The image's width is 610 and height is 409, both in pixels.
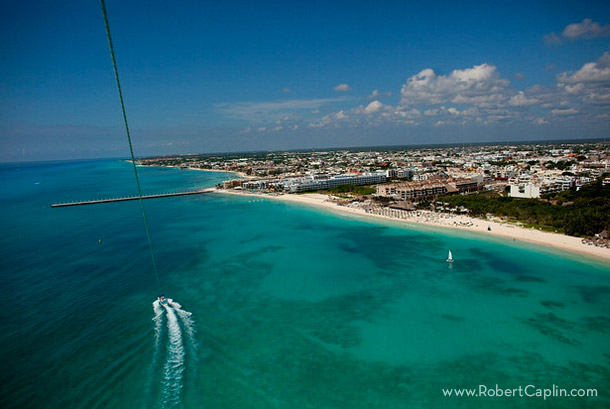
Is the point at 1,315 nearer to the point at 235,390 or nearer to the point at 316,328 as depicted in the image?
the point at 235,390

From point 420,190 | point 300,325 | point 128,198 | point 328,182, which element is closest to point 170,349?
point 300,325

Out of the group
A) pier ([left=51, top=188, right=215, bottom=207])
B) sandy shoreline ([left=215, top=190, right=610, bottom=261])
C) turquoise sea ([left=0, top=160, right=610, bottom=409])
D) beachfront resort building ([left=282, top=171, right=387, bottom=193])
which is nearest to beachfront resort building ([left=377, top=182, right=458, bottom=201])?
sandy shoreline ([left=215, top=190, right=610, bottom=261])

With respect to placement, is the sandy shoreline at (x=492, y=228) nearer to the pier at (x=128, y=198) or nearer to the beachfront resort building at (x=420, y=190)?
the beachfront resort building at (x=420, y=190)

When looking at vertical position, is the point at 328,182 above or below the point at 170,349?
below

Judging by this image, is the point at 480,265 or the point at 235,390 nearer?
the point at 235,390

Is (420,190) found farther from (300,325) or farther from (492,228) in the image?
(300,325)

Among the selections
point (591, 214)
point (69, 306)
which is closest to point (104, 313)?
point (69, 306)

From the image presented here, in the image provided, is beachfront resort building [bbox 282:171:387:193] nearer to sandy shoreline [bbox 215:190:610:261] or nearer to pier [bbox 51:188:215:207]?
sandy shoreline [bbox 215:190:610:261]
